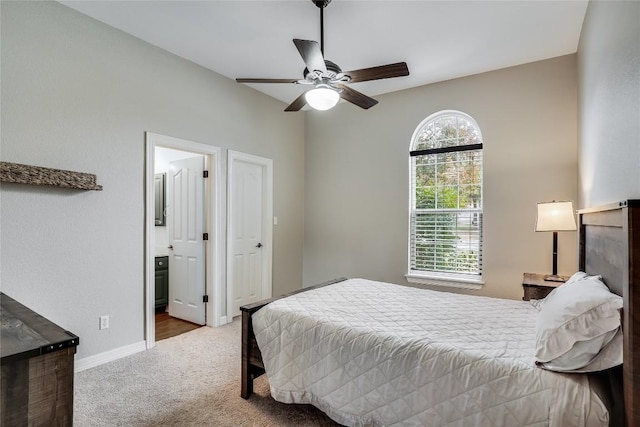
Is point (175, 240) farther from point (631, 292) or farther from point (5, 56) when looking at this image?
point (631, 292)

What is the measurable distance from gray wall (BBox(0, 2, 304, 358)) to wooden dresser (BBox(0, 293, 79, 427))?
1696 mm

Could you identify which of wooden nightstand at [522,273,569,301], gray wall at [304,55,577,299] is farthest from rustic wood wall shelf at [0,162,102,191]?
wooden nightstand at [522,273,569,301]

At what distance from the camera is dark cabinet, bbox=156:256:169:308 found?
13.6 ft

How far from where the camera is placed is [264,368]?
210 cm

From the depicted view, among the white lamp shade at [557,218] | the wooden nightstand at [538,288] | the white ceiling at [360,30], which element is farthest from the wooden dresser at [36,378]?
the white lamp shade at [557,218]

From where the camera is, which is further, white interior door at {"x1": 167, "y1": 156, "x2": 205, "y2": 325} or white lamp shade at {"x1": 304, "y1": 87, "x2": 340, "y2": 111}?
white interior door at {"x1": 167, "y1": 156, "x2": 205, "y2": 325}

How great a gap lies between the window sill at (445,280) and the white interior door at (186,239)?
8.48ft

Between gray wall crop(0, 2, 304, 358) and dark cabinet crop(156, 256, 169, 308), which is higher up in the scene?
gray wall crop(0, 2, 304, 358)

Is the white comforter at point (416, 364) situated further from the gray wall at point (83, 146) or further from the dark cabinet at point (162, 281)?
the dark cabinet at point (162, 281)

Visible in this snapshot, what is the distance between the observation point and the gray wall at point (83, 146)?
2.25m

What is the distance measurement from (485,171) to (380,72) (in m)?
2.03

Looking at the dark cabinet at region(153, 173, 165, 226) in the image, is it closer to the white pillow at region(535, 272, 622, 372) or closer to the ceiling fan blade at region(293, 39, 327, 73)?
the ceiling fan blade at region(293, 39, 327, 73)

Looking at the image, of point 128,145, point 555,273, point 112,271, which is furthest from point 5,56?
point 555,273

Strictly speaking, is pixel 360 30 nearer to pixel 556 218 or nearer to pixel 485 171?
pixel 485 171
